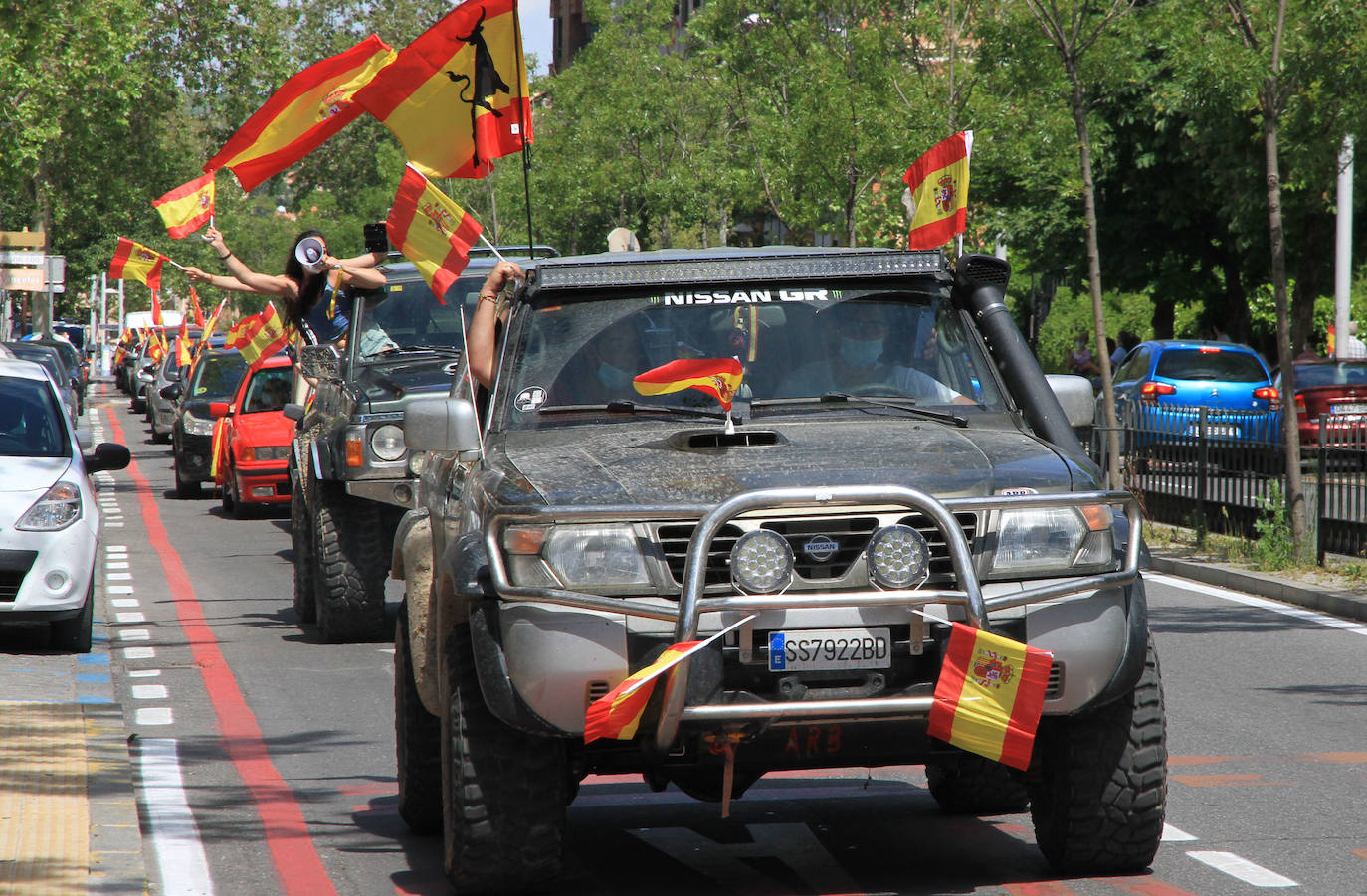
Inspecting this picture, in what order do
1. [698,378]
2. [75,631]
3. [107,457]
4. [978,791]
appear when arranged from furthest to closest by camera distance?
[107,457] < [75,631] < [978,791] < [698,378]

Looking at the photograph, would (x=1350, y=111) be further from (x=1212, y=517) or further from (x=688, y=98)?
(x=688, y=98)

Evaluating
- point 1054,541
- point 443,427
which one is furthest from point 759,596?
point 443,427

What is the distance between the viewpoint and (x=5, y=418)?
40.6ft

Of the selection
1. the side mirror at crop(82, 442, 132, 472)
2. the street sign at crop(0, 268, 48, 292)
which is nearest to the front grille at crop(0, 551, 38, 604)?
the side mirror at crop(82, 442, 132, 472)

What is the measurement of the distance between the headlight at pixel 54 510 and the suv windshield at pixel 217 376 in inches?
642

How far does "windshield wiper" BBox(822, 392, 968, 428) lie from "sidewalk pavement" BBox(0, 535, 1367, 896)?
2641 millimetres

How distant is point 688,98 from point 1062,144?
2341cm

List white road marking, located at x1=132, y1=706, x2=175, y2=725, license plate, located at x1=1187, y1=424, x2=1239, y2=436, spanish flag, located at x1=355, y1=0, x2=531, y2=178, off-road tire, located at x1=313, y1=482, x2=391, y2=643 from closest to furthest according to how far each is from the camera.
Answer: white road marking, located at x1=132, y1=706, x2=175, y2=725, spanish flag, located at x1=355, y1=0, x2=531, y2=178, off-road tire, located at x1=313, y1=482, x2=391, y2=643, license plate, located at x1=1187, y1=424, x2=1239, y2=436

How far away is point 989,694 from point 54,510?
783 cm

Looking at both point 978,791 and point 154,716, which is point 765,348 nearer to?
point 978,791

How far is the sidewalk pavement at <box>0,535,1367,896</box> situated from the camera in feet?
20.0

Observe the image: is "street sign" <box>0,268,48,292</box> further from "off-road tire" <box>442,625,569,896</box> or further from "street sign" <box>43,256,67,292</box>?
"off-road tire" <box>442,625,569,896</box>

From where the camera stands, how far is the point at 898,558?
522 cm

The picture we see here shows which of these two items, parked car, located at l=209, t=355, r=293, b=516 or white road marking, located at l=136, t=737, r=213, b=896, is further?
parked car, located at l=209, t=355, r=293, b=516
